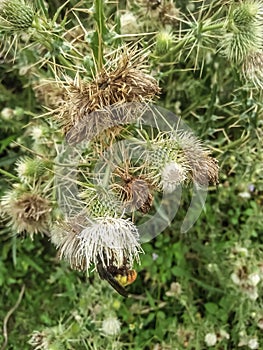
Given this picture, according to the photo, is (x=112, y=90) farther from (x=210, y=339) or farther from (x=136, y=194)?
(x=210, y=339)

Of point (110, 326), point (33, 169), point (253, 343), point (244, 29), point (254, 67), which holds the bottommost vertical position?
point (253, 343)

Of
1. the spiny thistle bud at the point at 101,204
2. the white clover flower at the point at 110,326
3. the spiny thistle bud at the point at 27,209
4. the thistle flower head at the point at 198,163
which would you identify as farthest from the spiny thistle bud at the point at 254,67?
the white clover flower at the point at 110,326

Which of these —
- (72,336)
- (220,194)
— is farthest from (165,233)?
(72,336)

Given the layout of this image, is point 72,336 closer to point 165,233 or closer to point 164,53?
point 165,233

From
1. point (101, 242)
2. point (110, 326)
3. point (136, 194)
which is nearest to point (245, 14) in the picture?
point (136, 194)

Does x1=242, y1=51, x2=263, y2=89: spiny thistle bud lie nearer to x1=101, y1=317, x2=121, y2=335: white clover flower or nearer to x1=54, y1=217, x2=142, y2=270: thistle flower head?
x1=54, y1=217, x2=142, y2=270: thistle flower head

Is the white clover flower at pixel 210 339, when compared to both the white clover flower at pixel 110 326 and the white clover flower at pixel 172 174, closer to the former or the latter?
the white clover flower at pixel 110 326
